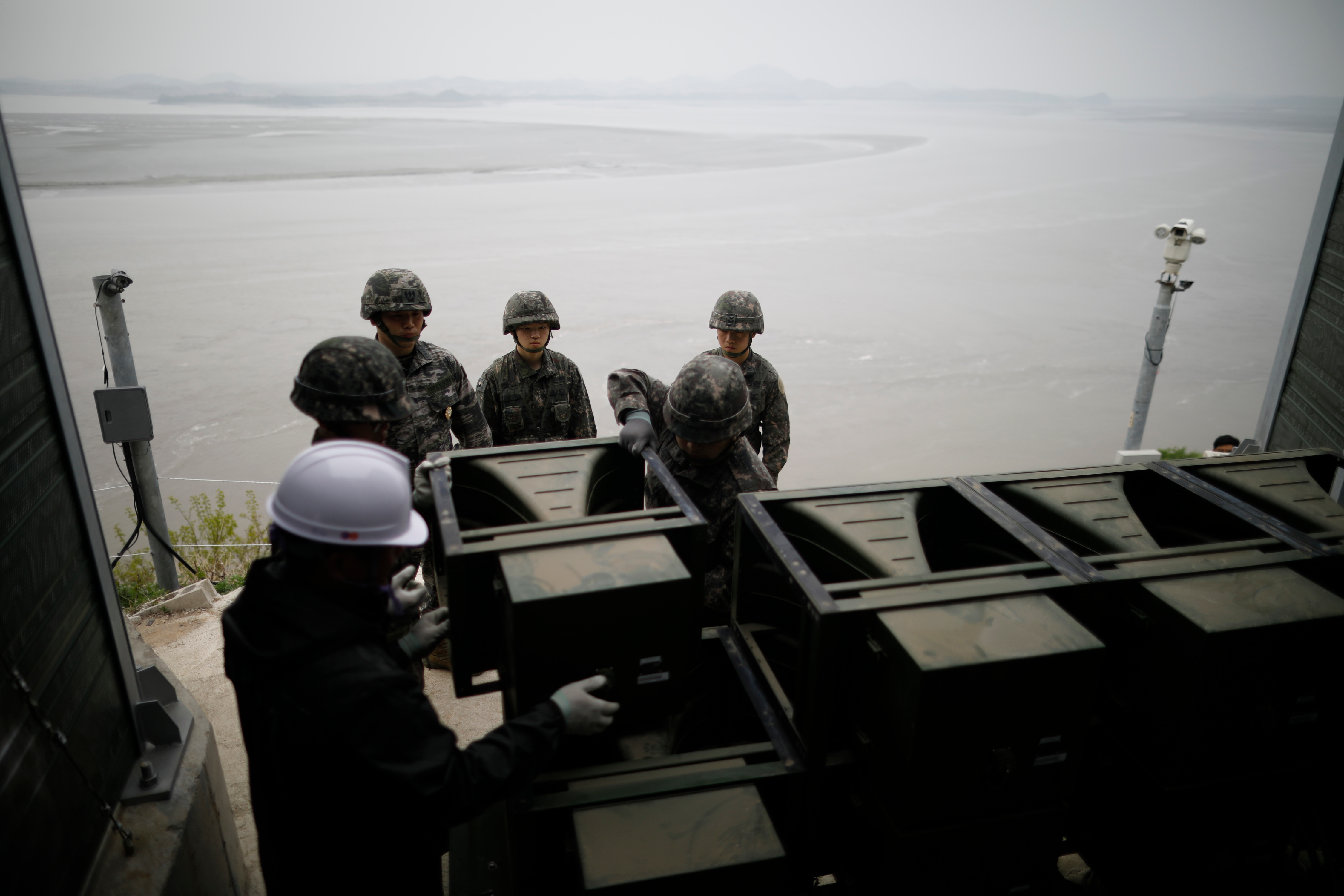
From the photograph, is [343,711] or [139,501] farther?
[139,501]

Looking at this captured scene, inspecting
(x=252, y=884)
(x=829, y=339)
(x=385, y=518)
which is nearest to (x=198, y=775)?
(x=252, y=884)

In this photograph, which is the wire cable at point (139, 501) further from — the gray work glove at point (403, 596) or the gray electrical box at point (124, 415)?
the gray work glove at point (403, 596)

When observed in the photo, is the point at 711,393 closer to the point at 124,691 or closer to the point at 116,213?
the point at 124,691

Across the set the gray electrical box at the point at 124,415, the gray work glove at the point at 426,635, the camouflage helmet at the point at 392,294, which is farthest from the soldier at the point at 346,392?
the gray electrical box at the point at 124,415

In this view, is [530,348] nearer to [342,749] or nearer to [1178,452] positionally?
[342,749]

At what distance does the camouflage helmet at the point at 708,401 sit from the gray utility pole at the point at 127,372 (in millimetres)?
3238

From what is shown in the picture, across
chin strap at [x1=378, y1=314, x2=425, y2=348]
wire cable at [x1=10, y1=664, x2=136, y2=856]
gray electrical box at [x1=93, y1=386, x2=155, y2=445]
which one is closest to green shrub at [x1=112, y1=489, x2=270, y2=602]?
gray electrical box at [x1=93, y1=386, x2=155, y2=445]

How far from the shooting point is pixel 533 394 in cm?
484

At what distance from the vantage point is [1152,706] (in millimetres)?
2139

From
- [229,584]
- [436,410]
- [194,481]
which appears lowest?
[194,481]

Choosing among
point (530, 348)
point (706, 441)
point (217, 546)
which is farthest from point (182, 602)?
point (706, 441)

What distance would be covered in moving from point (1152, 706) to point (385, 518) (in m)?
1.95

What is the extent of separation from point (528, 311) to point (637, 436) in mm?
1948

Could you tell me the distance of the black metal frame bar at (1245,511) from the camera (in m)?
2.37
